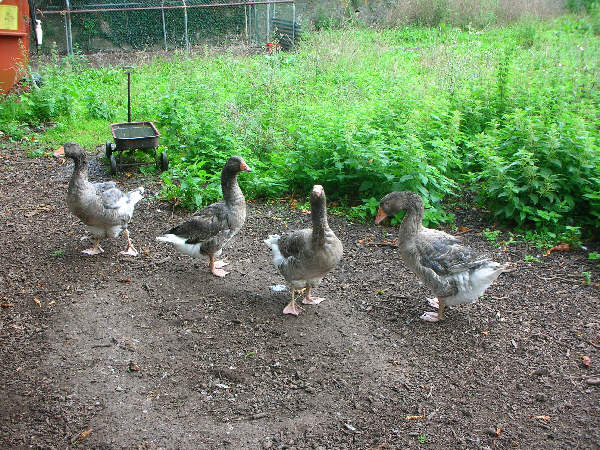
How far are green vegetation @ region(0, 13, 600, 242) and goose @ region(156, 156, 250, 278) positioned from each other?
4.68 ft

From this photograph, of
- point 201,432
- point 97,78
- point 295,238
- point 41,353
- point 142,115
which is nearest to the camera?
point 201,432

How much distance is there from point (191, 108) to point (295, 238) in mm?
5684

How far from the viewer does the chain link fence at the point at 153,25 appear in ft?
60.3

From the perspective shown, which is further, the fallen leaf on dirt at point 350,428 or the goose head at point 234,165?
the goose head at point 234,165

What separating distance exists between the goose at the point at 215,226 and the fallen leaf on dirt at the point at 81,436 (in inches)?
97.5

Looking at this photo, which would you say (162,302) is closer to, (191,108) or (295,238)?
(295,238)

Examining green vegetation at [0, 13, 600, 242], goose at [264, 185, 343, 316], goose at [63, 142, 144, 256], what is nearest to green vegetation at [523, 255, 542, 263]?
green vegetation at [0, 13, 600, 242]

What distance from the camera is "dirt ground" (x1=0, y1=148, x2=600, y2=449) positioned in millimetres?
4344

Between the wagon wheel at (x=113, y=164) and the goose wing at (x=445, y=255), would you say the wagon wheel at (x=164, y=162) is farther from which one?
the goose wing at (x=445, y=255)

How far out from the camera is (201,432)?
4285 mm

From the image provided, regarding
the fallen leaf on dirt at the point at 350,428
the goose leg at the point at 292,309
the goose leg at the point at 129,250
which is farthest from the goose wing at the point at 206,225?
the fallen leaf on dirt at the point at 350,428

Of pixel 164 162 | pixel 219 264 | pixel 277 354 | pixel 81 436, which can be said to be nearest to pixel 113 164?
pixel 164 162

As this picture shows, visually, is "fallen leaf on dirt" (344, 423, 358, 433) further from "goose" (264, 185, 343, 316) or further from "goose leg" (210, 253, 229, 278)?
"goose leg" (210, 253, 229, 278)

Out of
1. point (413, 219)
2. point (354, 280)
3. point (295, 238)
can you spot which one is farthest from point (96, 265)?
point (413, 219)
